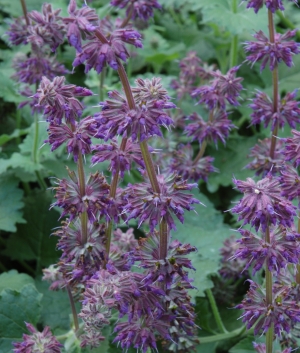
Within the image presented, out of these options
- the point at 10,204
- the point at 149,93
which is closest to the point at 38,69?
the point at 10,204

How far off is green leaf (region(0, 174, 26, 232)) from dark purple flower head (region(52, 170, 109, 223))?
142 centimetres

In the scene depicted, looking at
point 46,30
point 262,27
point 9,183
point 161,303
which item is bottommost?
point 9,183

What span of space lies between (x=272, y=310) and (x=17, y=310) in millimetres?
1507

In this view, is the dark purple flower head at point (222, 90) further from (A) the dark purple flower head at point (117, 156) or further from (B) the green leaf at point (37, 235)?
(B) the green leaf at point (37, 235)

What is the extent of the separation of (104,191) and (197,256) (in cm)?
120

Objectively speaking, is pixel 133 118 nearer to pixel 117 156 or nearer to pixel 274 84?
pixel 117 156

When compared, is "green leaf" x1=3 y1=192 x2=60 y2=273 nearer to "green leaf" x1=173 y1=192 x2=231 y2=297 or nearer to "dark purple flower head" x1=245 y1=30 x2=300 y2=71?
"green leaf" x1=173 y1=192 x2=231 y2=297

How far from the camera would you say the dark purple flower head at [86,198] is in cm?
240

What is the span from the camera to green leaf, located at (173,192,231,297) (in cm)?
330

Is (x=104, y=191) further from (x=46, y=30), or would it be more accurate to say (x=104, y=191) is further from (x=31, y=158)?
(x=31, y=158)

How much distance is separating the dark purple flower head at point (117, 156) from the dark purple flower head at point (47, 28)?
1.25 meters

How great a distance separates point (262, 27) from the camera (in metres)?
4.41

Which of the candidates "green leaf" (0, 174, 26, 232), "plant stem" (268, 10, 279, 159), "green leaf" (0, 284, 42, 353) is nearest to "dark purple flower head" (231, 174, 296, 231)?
"plant stem" (268, 10, 279, 159)

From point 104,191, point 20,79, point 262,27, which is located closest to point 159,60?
point 262,27
